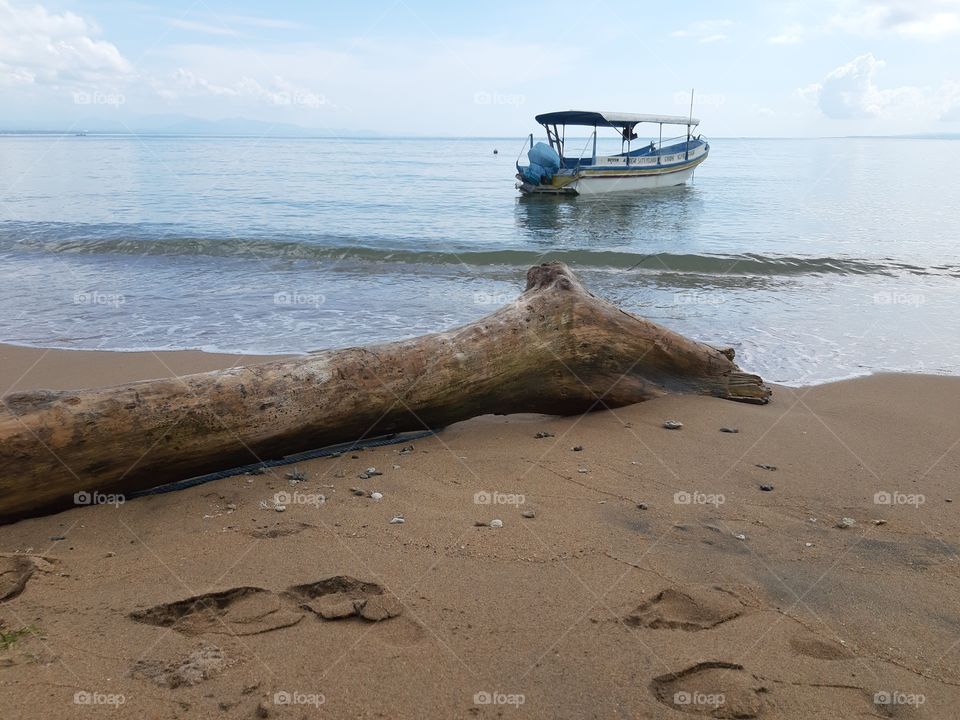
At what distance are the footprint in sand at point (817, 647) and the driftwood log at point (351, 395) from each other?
2.73 metres

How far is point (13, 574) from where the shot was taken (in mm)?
3047

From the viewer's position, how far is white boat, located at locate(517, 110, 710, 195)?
29312mm

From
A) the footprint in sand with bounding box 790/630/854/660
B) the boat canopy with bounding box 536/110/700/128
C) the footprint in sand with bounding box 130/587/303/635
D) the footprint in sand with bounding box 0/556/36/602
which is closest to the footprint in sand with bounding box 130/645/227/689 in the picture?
the footprint in sand with bounding box 130/587/303/635

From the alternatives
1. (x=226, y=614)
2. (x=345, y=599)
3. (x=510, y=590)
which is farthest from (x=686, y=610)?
(x=226, y=614)

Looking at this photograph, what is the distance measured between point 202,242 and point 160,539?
46.4 feet

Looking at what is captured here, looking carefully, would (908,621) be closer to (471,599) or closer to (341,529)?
(471,599)

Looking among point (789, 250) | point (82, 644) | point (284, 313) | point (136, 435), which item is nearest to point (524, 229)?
point (789, 250)

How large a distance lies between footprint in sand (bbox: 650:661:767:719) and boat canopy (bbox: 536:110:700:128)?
2754 cm

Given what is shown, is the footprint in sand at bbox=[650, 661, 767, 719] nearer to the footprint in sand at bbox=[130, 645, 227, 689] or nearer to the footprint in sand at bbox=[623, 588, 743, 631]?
the footprint in sand at bbox=[623, 588, 743, 631]

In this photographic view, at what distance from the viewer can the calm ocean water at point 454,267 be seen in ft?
28.1

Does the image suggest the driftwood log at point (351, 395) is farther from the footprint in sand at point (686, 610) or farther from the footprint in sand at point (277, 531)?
the footprint in sand at point (686, 610)

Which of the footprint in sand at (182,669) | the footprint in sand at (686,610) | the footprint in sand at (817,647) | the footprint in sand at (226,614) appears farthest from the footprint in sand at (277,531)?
the footprint in sand at (817,647)

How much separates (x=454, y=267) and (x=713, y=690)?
1225 centimetres

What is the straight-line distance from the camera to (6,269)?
13156mm
